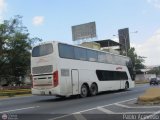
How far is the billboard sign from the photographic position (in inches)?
3095

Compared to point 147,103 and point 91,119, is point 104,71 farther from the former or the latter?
point 91,119

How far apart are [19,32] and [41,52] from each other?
3871 centimetres

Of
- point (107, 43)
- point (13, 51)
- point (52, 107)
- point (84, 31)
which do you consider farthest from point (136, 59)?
point (52, 107)

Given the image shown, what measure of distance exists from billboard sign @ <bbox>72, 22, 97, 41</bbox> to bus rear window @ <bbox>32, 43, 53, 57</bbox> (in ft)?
177

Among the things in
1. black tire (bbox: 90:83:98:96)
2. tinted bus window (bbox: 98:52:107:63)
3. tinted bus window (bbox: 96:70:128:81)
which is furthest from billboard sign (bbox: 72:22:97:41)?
black tire (bbox: 90:83:98:96)

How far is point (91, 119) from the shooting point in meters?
13.0

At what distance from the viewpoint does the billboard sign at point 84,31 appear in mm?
78625

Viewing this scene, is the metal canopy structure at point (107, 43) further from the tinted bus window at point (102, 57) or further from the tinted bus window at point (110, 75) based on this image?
the tinted bus window at point (102, 57)

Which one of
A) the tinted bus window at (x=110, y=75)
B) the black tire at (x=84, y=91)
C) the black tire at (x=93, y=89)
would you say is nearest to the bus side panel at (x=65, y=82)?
the black tire at (x=84, y=91)

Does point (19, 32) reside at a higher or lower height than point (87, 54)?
higher

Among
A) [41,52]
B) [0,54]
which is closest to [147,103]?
[41,52]

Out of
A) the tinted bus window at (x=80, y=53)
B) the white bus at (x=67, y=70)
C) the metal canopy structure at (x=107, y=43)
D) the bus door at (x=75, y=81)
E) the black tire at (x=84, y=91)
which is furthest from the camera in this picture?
the metal canopy structure at (x=107, y=43)

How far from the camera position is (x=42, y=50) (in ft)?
79.5

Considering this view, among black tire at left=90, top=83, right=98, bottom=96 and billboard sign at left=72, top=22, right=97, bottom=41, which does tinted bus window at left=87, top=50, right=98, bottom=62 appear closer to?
black tire at left=90, top=83, right=98, bottom=96
